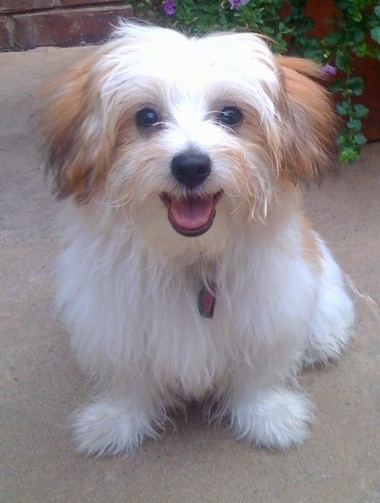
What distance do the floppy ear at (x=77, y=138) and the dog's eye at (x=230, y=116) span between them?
0.27 m

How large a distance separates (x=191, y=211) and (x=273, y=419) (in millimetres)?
790

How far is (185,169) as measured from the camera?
170 centimetres

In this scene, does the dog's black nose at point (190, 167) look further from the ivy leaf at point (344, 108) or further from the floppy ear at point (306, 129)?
the ivy leaf at point (344, 108)

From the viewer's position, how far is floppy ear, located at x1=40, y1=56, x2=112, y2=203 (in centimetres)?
184

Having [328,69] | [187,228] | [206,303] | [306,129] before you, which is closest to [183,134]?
[187,228]

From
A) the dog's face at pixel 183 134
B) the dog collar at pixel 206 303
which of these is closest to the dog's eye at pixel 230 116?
the dog's face at pixel 183 134

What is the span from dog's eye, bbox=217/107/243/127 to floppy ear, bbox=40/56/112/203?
0.27 meters

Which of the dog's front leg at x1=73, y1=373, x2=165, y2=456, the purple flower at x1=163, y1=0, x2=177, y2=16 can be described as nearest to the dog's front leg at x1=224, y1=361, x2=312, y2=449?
the dog's front leg at x1=73, y1=373, x2=165, y2=456

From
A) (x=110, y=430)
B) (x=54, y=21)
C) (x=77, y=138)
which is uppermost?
(x=77, y=138)

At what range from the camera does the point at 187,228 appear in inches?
70.7

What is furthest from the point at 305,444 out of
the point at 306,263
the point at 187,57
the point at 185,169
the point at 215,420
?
the point at 187,57

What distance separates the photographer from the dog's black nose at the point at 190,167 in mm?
1697

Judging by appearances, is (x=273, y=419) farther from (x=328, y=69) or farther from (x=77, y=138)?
(x=328, y=69)

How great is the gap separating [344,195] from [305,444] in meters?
1.53
